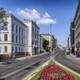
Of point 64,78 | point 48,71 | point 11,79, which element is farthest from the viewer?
point 11,79

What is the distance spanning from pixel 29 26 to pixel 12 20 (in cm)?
4340

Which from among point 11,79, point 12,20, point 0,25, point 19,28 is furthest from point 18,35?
point 11,79

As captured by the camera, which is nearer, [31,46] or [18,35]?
[18,35]

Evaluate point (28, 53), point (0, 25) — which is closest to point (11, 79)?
point (0, 25)

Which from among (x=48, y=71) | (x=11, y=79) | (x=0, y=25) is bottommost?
(x=11, y=79)

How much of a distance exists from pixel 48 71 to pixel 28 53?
127 m

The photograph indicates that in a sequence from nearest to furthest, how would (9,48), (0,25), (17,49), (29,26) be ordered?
(0,25) < (9,48) < (17,49) < (29,26)

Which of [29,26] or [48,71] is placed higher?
[29,26]

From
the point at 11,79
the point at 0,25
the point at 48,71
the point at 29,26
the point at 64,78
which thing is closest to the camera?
the point at 64,78

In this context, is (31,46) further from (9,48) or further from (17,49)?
(9,48)

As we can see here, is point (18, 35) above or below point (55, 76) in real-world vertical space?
above

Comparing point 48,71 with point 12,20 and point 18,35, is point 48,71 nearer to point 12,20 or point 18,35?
point 12,20

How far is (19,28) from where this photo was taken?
108m

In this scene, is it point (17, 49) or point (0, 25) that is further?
point (17, 49)
